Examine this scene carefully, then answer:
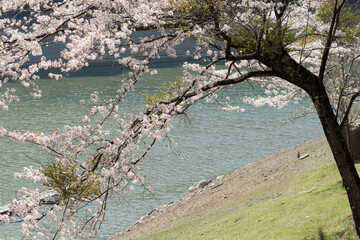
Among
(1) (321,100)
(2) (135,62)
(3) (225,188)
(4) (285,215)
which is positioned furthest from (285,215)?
(3) (225,188)

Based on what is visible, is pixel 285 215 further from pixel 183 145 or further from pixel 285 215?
pixel 183 145

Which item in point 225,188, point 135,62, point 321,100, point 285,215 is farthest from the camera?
point 225,188

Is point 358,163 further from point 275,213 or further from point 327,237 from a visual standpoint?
point 327,237

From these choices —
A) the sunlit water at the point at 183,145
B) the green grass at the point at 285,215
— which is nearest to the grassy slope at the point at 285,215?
the green grass at the point at 285,215

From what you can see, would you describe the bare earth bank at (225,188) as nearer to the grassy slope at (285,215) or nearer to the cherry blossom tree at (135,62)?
the grassy slope at (285,215)

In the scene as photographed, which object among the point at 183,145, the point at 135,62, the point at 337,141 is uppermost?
the point at 135,62

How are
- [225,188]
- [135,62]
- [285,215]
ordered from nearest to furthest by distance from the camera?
[135,62] < [285,215] < [225,188]

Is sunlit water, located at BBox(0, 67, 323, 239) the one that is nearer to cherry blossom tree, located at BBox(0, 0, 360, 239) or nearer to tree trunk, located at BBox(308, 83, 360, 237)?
cherry blossom tree, located at BBox(0, 0, 360, 239)

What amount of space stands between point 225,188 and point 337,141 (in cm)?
1119

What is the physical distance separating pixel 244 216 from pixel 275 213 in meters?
1.07

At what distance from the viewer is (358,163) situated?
14.5 meters

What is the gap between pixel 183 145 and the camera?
88.2ft

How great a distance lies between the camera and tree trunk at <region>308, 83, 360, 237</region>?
7223 millimetres

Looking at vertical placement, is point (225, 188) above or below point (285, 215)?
below
